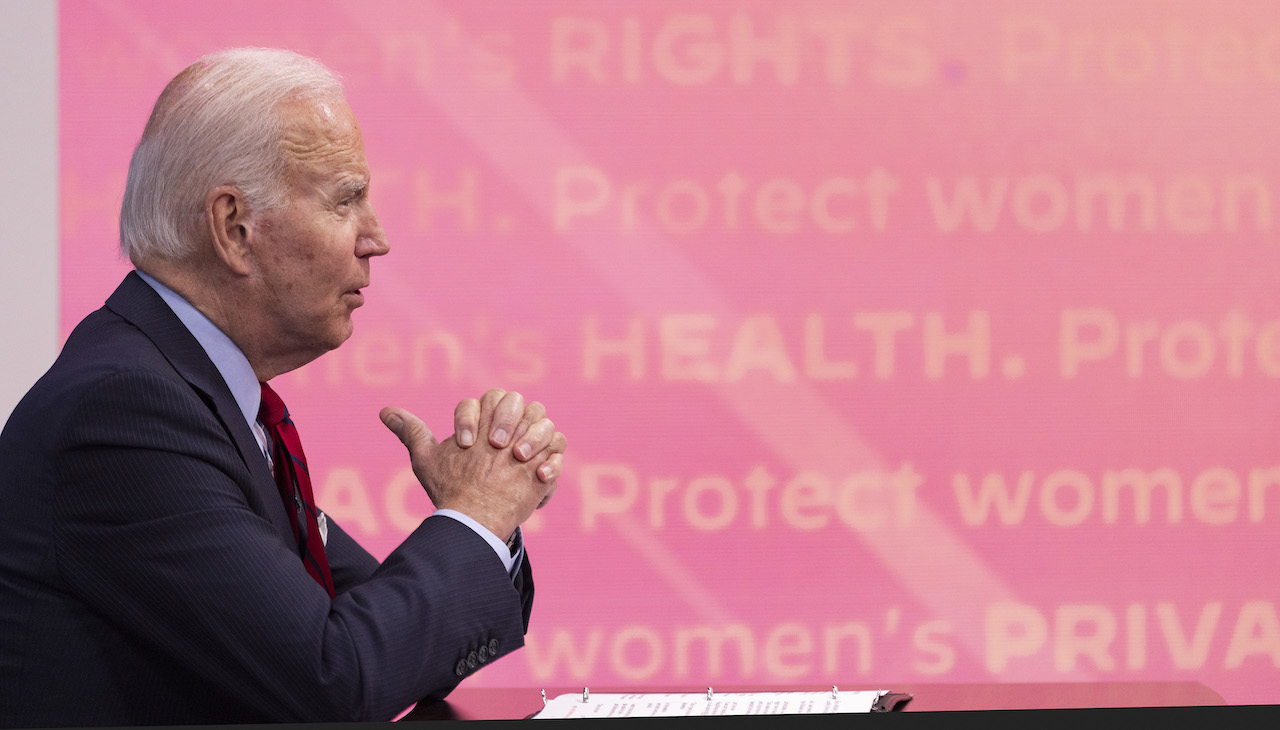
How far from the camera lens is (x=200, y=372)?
3.74ft

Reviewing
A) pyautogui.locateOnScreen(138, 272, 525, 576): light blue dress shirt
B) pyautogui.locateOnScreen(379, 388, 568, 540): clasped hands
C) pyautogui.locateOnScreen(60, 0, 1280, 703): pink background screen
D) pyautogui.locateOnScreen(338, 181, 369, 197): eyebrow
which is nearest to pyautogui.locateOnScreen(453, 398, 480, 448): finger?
pyautogui.locateOnScreen(379, 388, 568, 540): clasped hands

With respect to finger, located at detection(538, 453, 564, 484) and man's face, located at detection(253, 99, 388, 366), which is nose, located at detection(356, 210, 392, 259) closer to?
man's face, located at detection(253, 99, 388, 366)

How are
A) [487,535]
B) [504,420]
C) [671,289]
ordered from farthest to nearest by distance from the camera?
[671,289], [504,420], [487,535]

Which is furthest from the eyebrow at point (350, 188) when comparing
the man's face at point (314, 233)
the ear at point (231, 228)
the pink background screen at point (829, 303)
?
the pink background screen at point (829, 303)

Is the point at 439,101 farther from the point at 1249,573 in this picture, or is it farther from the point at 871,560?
the point at 1249,573

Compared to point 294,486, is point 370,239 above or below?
above

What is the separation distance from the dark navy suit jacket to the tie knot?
0.16m

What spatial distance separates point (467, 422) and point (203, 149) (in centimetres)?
39

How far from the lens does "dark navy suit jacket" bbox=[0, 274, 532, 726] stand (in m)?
0.96

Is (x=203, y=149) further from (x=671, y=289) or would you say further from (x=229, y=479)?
(x=671, y=289)

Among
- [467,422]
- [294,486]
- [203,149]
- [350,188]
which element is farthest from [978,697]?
[203,149]

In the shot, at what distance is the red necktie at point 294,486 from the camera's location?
1.24m

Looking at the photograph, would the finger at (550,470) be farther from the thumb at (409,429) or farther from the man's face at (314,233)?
the man's face at (314,233)

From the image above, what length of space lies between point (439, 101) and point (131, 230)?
59.8 inches
